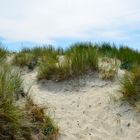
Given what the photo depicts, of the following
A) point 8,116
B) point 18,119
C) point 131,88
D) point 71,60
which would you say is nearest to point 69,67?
point 71,60

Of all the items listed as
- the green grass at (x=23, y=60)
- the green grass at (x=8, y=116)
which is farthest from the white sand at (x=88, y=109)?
the green grass at (x=8, y=116)

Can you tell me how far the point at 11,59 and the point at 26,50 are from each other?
0.94 meters

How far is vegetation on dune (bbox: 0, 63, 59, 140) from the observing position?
6047 mm

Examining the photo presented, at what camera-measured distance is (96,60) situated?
9.84 meters

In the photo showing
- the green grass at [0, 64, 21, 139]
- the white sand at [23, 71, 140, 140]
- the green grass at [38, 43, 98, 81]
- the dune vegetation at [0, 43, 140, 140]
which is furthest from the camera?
the green grass at [38, 43, 98, 81]

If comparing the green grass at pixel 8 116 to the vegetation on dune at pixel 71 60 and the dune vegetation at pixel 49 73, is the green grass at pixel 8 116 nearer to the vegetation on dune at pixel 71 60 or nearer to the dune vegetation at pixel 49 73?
the dune vegetation at pixel 49 73

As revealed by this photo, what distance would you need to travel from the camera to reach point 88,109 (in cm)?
841

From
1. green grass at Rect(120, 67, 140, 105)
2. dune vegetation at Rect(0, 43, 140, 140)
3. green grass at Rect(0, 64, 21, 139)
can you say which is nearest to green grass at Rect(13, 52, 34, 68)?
dune vegetation at Rect(0, 43, 140, 140)

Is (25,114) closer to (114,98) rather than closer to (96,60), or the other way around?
(114,98)

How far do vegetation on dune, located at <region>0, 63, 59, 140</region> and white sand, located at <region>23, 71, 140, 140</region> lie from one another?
0.37 meters

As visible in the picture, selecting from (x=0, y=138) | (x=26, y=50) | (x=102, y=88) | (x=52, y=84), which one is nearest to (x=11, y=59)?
(x=26, y=50)

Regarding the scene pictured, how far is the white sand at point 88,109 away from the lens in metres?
7.57

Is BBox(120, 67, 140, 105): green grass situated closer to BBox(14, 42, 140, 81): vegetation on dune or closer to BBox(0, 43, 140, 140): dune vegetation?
BBox(0, 43, 140, 140): dune vegetation

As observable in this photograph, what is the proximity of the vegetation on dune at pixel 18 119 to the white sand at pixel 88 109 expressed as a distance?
0.37 m
